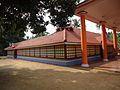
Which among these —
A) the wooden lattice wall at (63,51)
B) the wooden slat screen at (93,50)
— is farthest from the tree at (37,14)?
the wooden slat screen at (93,50)

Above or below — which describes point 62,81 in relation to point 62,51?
below

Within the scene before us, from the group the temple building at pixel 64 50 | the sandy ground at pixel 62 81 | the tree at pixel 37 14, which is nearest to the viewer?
the sandy ground at pixel 62 81

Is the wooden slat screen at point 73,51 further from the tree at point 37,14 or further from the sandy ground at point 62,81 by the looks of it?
the tree at point 37,14

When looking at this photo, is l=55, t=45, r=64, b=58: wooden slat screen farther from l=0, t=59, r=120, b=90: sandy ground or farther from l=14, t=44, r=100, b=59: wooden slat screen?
l=0, t=59, r=120, b=90: sandy ground

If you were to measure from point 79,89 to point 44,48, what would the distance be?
9.59 meters

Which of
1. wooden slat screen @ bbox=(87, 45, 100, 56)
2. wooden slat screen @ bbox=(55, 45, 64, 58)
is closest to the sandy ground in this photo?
wooden slat screen @ bbox=(55, 45, 64, 58)

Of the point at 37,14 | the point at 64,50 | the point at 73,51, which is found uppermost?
the point at 37,14

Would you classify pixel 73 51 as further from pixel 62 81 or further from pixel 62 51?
pixel 62 81

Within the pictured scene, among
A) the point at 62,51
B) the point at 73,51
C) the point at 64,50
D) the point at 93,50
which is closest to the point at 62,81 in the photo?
the point at 64,50

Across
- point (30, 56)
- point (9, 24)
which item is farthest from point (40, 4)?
point (30, 56)

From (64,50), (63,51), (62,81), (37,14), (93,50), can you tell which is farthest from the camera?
(93,50)

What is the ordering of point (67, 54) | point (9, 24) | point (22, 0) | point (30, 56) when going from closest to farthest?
point (22, 0) < point (9, 24) < point (67, 54) < point (30, 56)

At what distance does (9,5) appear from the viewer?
208 inches

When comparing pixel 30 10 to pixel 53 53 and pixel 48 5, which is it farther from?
pixel 53 53
